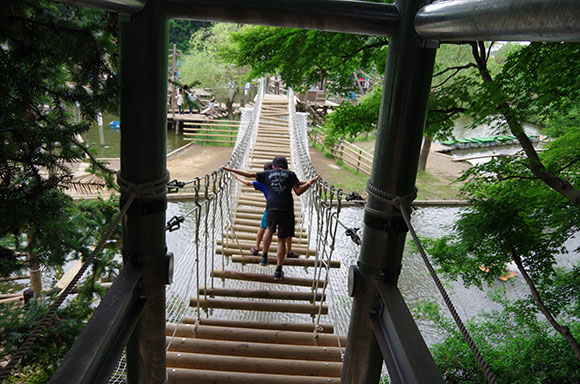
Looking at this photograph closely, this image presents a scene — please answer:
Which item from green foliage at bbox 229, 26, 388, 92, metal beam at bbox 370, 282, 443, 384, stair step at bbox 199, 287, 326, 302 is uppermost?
green foliage at bbox 229, 26, 388, 92

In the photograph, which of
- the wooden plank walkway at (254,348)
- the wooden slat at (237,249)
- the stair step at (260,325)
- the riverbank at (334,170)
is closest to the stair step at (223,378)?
the wooden plank walkway at (254,348)

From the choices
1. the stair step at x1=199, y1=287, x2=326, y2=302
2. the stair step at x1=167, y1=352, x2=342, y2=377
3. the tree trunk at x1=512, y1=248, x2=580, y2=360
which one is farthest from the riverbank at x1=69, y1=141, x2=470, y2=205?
the stair step at x1=167, y1=352, x2=342, y2=377

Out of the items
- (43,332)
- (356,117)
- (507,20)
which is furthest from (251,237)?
(507,20)

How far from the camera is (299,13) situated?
124cm

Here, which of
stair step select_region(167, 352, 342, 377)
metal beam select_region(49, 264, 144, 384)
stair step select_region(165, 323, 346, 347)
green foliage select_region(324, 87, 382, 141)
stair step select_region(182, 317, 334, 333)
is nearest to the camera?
metal beam select_region(49, 264, 144, 384)

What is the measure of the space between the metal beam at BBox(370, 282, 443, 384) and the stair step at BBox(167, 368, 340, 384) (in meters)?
0.69

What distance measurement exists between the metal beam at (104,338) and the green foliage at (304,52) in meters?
2.75

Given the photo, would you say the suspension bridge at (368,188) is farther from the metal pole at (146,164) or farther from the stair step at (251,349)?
the stair step at (251,349)

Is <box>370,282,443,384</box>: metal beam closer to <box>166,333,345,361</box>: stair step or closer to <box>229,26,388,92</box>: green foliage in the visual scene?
<box>166,333,345,361</box>: stair step

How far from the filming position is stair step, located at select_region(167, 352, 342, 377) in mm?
1956

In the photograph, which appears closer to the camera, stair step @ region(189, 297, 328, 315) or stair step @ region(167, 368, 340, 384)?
stair step @ region(167, 368, 340, 384)

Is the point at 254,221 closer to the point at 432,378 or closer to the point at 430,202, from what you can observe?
the point at 432,378

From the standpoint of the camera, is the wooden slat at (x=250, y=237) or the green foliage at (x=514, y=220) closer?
the green foliage at (x=514, y=220)

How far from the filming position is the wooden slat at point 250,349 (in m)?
2.08
